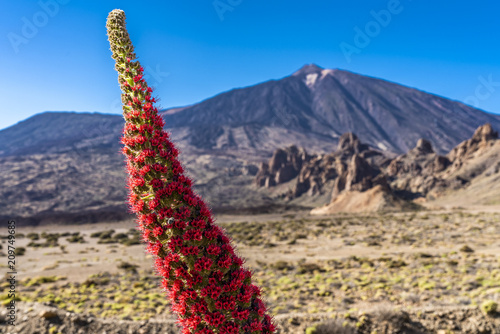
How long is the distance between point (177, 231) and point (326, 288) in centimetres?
1277

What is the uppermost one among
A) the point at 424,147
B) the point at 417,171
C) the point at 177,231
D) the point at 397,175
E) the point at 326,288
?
the point at 177,231

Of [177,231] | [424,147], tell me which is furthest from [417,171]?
[177,231]

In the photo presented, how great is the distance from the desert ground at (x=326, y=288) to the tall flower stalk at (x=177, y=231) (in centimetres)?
280

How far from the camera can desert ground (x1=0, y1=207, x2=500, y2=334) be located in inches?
329

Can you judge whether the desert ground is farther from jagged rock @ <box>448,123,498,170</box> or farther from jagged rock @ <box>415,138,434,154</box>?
jagged rock @ <box>415,138,434,154</box>

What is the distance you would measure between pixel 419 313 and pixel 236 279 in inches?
313

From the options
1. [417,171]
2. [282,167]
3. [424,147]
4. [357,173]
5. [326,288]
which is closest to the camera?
[326,288]

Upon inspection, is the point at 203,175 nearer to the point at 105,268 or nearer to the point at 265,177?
the point at 265,177

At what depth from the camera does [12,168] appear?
142 metres

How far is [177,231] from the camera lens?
8.06ft

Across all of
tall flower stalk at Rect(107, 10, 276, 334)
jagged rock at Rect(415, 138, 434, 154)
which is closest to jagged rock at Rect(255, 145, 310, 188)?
jagged rock at Rect(415, 138, 434, 154)

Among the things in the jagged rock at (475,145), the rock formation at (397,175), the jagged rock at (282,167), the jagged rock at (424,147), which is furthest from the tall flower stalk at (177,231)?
the jagged rock at (282,167)

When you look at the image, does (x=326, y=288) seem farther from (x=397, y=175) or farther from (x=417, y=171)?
(x=397, y=175)

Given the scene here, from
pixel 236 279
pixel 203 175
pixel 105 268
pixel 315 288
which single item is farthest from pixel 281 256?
pixel 203 175
